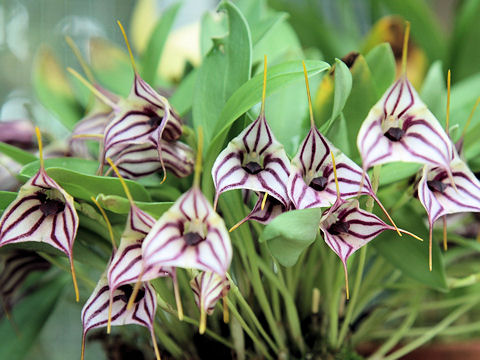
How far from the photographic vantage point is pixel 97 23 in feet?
4.08

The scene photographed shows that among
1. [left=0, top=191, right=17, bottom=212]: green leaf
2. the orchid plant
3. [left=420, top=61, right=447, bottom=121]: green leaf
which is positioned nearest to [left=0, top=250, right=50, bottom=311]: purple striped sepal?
the orchid plant

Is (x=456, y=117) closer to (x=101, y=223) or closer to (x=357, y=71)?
(x=357, y=71)

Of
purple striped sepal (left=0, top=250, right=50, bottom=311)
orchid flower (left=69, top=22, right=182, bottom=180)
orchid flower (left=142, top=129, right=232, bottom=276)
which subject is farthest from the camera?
purple striped sepal (left=0, top=250, right=50, bottom=311)

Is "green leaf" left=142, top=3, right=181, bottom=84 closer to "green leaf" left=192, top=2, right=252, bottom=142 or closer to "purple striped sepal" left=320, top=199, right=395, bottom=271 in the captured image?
"green leaf" left=192, top=2, right=252, bottom=142

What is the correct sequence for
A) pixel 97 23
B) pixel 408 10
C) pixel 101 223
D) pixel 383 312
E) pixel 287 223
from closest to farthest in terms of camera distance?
pixel 287 223
pixel 101 223
pixel 383 312
pixel 408 10
pixel 97 23

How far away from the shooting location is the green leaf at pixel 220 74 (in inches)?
17.9

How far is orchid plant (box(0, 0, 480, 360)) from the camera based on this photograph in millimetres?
348

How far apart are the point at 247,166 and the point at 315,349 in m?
0.23

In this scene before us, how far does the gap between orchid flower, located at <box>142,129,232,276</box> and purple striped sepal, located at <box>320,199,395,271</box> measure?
9 cm

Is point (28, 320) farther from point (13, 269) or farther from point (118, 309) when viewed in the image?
point (118, 309)

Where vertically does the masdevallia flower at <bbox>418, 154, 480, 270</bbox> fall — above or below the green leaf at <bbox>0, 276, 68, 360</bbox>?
above

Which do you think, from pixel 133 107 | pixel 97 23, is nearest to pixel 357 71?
pixel 133 107

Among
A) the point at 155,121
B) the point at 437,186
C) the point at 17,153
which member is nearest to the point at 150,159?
the point at 155,121

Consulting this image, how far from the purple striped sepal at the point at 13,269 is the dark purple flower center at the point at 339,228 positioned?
32 centimetres
